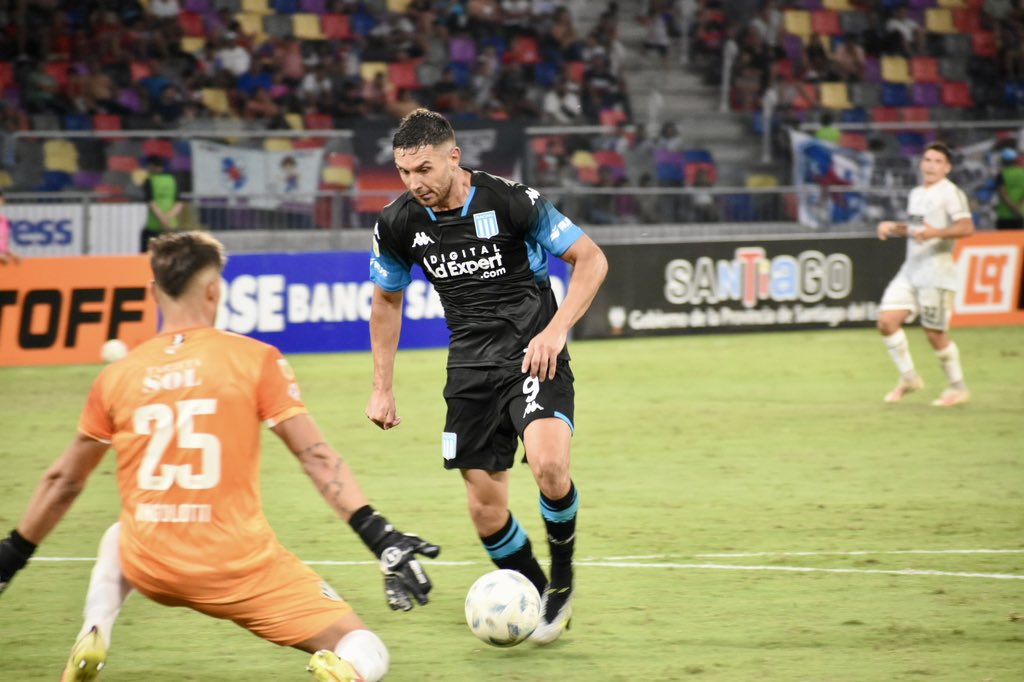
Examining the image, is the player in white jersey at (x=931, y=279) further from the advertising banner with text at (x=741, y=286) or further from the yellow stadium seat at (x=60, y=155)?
the yellow stadium seat at (x=60, y=155)

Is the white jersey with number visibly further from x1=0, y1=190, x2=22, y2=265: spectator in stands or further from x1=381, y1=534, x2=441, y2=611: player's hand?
x1=381, y1=534, x2=441, y2=611: player's hand

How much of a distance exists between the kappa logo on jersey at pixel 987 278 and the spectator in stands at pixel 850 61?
9.48 metres

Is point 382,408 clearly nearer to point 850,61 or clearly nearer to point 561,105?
point 561,105

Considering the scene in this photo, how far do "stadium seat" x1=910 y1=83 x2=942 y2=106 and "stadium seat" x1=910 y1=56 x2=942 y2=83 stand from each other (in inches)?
6.1

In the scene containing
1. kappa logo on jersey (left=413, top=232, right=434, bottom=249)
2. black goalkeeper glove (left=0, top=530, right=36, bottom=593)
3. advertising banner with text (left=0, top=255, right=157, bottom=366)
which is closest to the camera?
black goalkeeper glove (left=0, top=530, right=36, bottom=593)

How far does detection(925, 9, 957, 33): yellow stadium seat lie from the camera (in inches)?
1180

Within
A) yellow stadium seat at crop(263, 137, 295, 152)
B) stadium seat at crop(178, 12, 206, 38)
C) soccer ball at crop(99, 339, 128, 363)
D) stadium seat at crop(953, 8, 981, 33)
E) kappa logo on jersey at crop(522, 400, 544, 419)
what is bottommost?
soccer ball at crop(99, 339, 128, 363)

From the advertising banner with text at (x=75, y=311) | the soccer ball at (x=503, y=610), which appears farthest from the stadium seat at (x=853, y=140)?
the soccer ball at (x=503, y=610)

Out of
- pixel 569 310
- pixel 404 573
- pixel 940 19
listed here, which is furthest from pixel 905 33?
pixel 404 573

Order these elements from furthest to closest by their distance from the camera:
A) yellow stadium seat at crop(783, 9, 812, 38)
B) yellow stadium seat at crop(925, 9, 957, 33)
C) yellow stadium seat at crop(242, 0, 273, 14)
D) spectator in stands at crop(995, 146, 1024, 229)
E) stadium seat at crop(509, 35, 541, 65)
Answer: yellow stadium seat at crop(925, 9, 957, 33)
yellow stadium seat at crop(783, 9, 812, 38)
stadium seat at crop(509, 35, 541, 65)
yellow stadium seat at crop(242, 0, 273, 14)
spectator in stands at crop(995, 146, 1024, 229)

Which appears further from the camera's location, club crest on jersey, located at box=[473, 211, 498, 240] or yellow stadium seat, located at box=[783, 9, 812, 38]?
yellow stadium seat, located at box=[783, 9, 812, 38]

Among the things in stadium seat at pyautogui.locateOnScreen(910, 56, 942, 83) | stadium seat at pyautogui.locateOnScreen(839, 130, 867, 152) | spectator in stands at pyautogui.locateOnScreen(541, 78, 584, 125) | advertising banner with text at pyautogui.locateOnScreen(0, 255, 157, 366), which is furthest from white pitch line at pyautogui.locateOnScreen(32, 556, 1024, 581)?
stadium seat at pyautogui.locateOnScreen(910, 56, 942, 83)

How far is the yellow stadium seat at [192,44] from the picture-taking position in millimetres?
24220

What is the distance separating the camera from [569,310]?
6.17 meters
